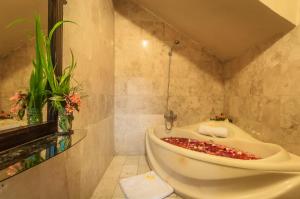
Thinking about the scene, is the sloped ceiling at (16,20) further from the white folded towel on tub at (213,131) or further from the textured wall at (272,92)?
the white folded towel on tub at (213,131)

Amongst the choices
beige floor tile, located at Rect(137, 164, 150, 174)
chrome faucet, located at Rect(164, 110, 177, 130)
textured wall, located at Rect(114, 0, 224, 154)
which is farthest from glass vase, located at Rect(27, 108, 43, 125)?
chrome faucet, located at Rect(164, 110, 177, 130)

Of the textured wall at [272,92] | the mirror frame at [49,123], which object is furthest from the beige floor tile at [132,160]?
the mirror frame at [49,123]

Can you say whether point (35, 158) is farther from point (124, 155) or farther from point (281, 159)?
point (124, 155)

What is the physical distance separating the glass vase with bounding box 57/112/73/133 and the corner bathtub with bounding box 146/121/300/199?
1133mm

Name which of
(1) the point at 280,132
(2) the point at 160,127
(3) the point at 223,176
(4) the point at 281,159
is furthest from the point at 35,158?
(2) the point at 160,127

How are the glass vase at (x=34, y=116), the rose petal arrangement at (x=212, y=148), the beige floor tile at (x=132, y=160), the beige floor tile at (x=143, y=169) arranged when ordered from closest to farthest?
the glass vase at (x=34, y=116), the rose petal arrangement at (x=212, y=148), the beige floor tile at (x=143, y=169), the beige floor tile at (x=132, y=160)

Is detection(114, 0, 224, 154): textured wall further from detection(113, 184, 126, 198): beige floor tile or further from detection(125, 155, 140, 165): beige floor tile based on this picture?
detection(113, 184, 126, 198): beige floor tile

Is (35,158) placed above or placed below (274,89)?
below

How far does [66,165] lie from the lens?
133cm

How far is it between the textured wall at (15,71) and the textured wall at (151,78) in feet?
7.19

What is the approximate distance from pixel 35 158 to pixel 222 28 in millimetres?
2518

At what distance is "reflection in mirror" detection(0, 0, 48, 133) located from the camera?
83 centimetres

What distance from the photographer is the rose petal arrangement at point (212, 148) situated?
6.96 feet

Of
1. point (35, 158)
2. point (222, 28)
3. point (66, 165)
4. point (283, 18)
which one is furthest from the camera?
point (222, 28)
